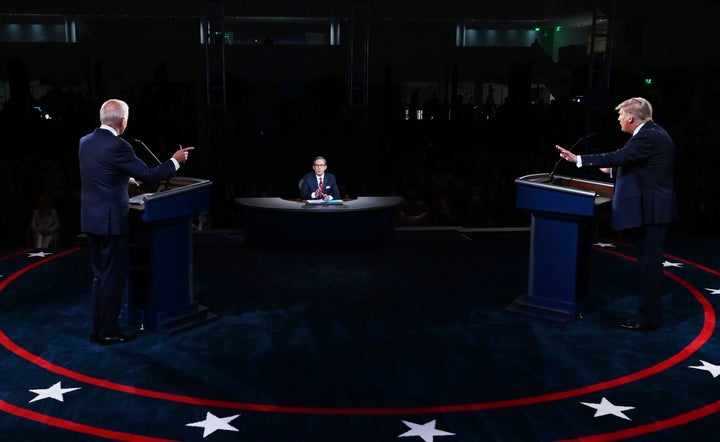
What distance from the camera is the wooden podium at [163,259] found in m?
4.20

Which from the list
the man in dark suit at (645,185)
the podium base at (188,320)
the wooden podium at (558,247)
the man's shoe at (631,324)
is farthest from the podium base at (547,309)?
the podium base at (188,320)

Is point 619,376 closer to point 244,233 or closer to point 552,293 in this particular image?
point 552,293

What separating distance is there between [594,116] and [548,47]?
7.20 meters

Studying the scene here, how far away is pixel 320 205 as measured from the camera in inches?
271

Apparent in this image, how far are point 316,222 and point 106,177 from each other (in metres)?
3.14

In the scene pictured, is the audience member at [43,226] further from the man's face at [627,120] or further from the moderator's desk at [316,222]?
the man's face at [627,120]

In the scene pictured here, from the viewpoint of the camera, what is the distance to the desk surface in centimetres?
675

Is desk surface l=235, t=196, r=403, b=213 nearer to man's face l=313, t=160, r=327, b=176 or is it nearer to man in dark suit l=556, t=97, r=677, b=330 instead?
man's face l=313, t=160, r=327, b=176

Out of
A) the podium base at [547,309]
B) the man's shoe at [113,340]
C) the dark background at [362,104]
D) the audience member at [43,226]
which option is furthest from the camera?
the dark background at [362,104]

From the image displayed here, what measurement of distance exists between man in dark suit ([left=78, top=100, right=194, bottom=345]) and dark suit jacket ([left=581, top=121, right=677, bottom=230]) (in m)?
2.69

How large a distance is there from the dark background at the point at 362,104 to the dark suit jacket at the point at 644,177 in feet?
13.1

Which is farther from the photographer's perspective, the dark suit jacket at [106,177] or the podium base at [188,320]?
the podium base at [188,320]

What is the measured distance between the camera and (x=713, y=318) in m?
4.71

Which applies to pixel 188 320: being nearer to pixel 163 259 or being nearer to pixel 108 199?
pixel 163 259
